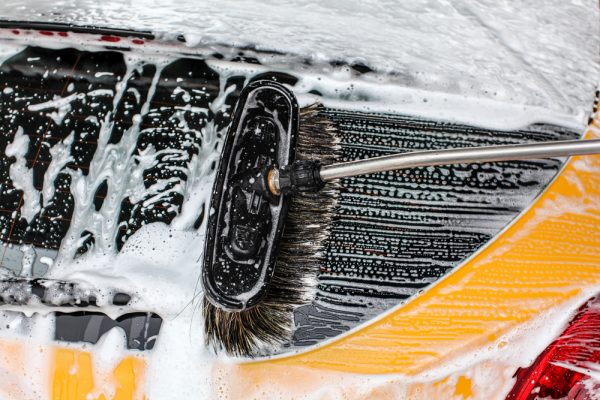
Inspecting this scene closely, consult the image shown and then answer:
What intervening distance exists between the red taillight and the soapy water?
0.52 meters

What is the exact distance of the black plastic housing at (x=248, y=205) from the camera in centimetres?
134

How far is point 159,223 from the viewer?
4.87 feet

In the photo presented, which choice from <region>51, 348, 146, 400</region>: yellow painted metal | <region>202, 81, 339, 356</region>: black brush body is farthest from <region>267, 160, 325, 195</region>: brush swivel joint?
<region>51, 348, 146, 400</region>: yellow painted metal

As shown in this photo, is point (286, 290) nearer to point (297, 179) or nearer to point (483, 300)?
point (297, 179)

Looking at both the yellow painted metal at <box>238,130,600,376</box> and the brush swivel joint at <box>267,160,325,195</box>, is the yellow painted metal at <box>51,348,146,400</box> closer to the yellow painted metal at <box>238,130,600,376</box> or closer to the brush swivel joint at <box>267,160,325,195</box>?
the yellow painted metal at <box>238,130,600,376</box>

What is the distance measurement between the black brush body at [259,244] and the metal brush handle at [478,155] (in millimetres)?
178

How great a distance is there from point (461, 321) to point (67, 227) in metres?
0.97

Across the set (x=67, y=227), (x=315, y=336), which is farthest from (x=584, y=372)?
(x=67, y=227)

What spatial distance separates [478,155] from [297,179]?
1.22ft

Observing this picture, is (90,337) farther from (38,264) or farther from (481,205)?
(481,205)

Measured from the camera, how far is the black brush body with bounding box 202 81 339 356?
133 centimetres

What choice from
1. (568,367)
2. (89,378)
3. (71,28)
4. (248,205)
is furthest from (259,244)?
(71,28)

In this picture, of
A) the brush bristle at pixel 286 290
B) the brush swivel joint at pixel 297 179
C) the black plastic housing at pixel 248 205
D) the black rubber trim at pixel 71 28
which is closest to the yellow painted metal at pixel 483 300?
the brush bristle at pixel 286 290

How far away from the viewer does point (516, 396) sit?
1.20 m
